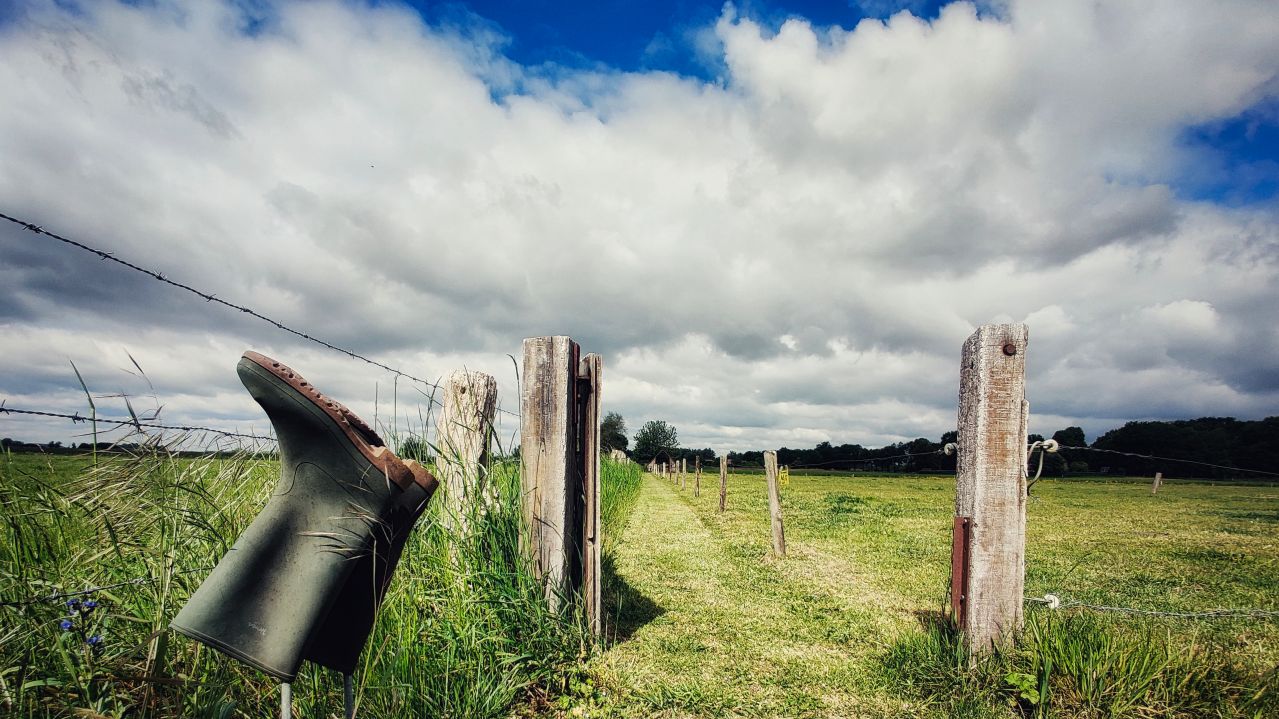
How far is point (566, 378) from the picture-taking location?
12.6 feet

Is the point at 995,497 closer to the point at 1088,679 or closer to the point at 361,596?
the point at 1088,679

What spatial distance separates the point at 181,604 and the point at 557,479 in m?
1.98

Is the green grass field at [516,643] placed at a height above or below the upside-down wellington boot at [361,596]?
below

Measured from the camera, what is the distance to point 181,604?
2.29m

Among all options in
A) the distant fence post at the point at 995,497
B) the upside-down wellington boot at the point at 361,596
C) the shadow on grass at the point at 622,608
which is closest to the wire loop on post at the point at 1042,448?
the distant fence post at the point at 995,497

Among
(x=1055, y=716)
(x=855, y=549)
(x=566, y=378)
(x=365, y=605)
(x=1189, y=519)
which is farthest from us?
(x=1189, y=519)

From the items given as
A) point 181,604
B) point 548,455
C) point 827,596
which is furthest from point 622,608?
point 181,604

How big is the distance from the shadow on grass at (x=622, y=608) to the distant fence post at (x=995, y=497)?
7.50ft

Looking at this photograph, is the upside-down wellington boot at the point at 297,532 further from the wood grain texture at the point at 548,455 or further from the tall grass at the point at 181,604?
the wood grain texture at the point at 548,455

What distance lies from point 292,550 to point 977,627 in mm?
3641

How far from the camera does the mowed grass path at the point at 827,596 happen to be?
11.4ft

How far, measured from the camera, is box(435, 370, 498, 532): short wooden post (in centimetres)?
361

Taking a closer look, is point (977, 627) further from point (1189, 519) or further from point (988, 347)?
point (1189, 519)

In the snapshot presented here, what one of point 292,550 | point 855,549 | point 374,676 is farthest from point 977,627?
point 855,549
